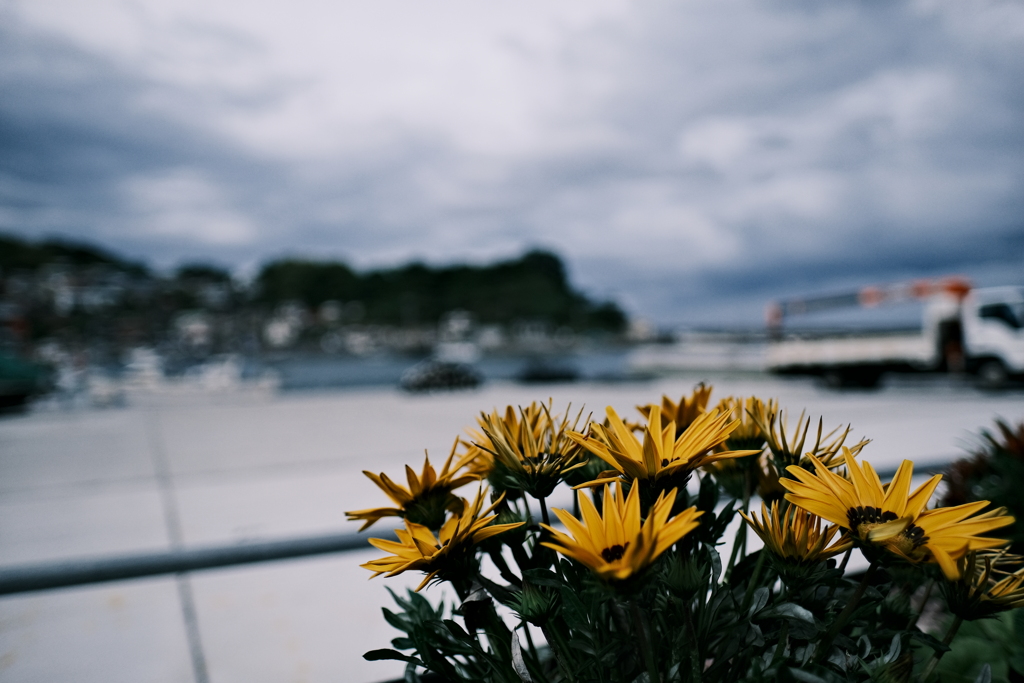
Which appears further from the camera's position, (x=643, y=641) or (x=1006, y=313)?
(x=1006, y=313)

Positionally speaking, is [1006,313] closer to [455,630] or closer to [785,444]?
[785,444]

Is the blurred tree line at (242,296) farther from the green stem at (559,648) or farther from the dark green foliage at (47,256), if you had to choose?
the green stem at (559,648)

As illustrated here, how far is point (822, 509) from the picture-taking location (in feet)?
2.32

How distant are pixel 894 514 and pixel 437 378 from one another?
24515mm

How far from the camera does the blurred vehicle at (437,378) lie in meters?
24.5

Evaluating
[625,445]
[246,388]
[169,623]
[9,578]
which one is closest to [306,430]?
[169,623]

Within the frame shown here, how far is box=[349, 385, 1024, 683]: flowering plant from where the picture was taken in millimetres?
680

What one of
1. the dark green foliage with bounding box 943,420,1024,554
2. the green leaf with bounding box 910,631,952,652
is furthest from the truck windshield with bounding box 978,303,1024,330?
the green leaf with bounding box 910,631,952,652

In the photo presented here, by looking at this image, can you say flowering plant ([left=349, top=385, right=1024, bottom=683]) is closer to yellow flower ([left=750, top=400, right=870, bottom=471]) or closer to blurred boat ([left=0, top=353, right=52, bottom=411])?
yellow flower ([left=750, top=400, right=870, bottom=471])

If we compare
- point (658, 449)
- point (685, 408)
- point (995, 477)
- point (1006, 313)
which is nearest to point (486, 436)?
point (658, 449)

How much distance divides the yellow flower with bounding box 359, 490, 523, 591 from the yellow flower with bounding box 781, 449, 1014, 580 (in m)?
0.36

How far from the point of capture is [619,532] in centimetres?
67

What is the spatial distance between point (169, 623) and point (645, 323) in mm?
86188

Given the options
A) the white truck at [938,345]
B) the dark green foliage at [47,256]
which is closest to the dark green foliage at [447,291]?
the dark green foliage at [47,256]
